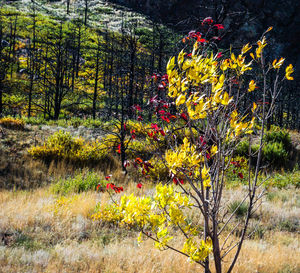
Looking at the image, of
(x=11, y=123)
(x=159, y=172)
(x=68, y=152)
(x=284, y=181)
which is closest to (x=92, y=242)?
(x=159, y=172)

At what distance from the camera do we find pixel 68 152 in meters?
8.75

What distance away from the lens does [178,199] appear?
2.15 meters

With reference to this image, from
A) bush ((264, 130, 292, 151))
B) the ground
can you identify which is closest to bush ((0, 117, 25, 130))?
the ground

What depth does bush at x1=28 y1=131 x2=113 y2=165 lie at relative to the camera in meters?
8.44

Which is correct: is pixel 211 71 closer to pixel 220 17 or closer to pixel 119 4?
pixel 220 17

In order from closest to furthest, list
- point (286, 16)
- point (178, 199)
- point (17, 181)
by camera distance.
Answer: point (178, 199) < point (17, 181) < point (286, 16)

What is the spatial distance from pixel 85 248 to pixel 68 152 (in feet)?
18.9

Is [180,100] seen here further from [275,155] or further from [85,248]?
[275,155]

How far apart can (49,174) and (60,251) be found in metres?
4.78

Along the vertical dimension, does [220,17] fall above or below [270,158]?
above

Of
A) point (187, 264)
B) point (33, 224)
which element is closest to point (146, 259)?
point (187, 264)

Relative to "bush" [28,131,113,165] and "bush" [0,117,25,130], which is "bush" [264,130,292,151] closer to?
"bush" [28,131,113,165]

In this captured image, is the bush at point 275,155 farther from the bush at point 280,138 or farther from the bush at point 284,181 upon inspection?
the bush at point 284,181

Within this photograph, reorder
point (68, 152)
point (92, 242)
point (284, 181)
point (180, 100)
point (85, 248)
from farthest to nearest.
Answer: point (68, 152)
point (284, 181)
point (92, 242)
point (85, 248)
point (180, 100)
